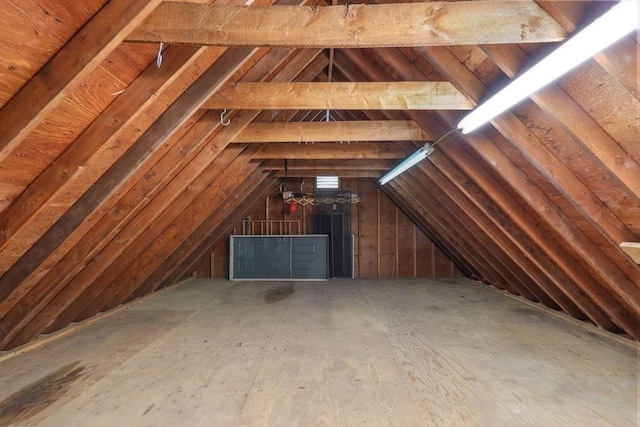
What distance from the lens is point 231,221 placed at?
5.91 meters

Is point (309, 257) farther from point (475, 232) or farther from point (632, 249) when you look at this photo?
point (632, 249)

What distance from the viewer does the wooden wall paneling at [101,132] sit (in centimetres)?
160

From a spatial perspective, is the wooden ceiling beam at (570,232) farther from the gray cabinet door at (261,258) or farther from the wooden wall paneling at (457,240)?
the gray cabinet door at (261,258)

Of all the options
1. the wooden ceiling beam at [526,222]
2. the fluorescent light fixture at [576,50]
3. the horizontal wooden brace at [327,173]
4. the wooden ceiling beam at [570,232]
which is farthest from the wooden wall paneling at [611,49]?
the horizontal wooden brace at [327,173]

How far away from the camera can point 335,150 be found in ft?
12.8

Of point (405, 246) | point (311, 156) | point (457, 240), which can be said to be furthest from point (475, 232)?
point (405, 246)

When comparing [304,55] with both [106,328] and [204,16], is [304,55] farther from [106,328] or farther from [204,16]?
[106,328]

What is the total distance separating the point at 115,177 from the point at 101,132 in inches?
18.9

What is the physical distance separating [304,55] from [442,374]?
3.14m

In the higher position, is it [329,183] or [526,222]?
[329,183]

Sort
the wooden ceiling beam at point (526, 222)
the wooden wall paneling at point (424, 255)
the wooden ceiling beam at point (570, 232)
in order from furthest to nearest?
the wooden wall paneling at point (424, 255), the wooden ceiling beam at point (526, 222), the wooden ceiling beam at point (570, 232)

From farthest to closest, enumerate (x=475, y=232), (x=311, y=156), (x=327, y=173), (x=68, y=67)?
(x=327, y=173) < (x=475, y=232) < (x=311, y=156) < (x=68, y=67)

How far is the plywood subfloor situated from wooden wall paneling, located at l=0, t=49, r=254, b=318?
3.11ft

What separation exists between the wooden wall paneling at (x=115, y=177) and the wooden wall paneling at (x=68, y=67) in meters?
0.75
